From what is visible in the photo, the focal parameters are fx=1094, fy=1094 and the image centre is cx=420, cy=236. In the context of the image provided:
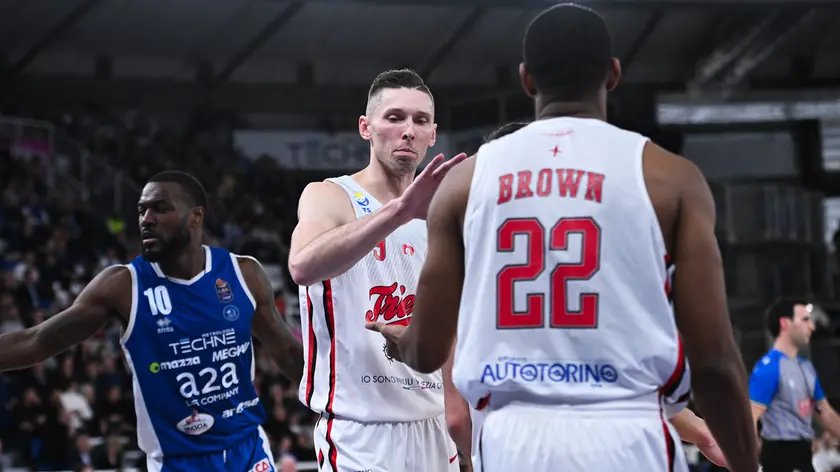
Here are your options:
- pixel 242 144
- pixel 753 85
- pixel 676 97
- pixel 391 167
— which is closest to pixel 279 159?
pixel 242 144

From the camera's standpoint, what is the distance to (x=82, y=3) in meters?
21.5

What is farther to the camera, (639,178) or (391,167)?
(391,167)

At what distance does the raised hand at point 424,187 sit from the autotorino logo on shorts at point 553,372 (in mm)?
767

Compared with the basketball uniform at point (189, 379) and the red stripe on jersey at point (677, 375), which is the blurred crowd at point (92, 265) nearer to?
the basketball uniform at point (189, 379)

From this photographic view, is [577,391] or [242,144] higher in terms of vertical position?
[242,144]

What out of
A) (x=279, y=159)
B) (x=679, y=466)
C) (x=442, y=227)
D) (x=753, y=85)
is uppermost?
(x=753, y=85)

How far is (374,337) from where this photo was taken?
4668 mm

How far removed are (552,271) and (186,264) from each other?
3116 millimetres

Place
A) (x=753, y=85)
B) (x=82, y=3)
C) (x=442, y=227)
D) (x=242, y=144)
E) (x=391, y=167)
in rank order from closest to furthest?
1. (x=442, y=227)
2. (x=391, y=167)
3. (x=82, y=3)
4. (x=242, y=144)
5. (x=753, y=85)

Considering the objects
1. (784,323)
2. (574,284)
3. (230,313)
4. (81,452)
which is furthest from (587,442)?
(81,452)

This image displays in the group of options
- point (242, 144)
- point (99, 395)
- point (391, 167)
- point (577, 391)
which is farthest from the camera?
point (242, 144)

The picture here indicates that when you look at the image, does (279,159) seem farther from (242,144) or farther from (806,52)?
(806,52)

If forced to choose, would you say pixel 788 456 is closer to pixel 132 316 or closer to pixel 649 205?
pixel 132 316

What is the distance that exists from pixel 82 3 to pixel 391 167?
18413 mm
